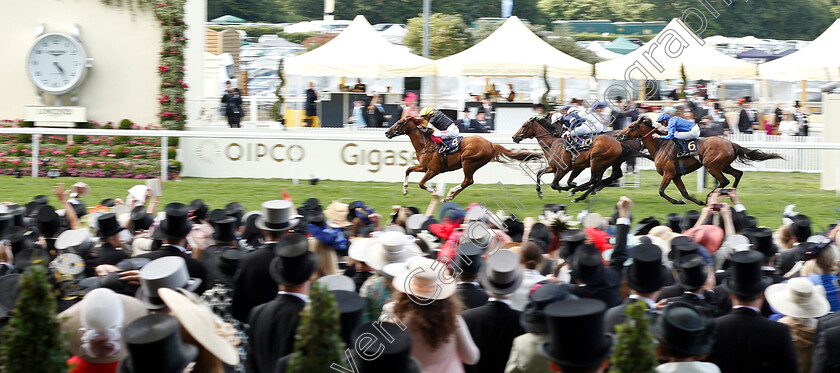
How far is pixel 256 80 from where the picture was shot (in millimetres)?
36062

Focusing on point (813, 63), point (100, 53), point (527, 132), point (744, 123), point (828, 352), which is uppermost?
point (813, 63)

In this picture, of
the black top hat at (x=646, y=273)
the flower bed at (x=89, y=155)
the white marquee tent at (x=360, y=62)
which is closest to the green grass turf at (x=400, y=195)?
the flower bed at (x=89, y=155)

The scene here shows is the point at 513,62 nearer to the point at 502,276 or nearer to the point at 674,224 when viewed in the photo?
the point at 674,224

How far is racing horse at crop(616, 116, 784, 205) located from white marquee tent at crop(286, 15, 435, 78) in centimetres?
761

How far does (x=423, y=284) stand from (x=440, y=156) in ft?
33.5

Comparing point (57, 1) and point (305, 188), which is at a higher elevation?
point (57, 1)

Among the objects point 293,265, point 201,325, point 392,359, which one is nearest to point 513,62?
point 293,265

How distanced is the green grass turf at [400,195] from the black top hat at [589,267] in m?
7.73

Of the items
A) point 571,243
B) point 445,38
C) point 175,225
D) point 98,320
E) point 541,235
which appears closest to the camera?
point 98,320

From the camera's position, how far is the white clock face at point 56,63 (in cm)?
1602

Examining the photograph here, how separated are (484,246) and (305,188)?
29.5 ft

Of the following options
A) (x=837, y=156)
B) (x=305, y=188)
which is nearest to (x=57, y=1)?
(x=305, y=188)

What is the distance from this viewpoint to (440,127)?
1384 cm

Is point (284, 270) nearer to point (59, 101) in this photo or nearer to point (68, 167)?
point (68, 167)
